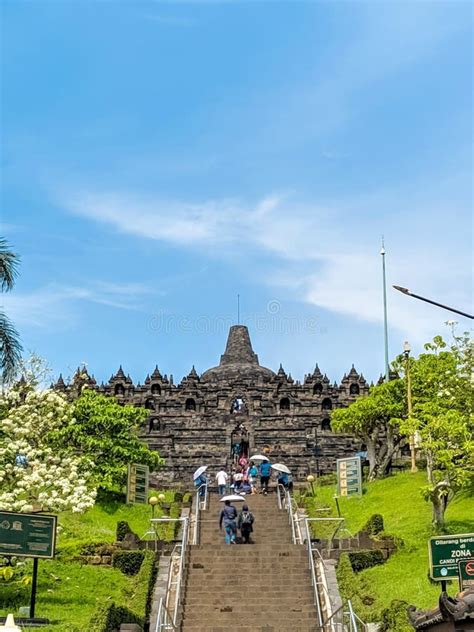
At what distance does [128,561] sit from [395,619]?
32.0 feet

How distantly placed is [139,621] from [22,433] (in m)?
10.8

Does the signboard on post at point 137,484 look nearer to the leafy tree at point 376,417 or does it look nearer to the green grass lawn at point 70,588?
the green grass lawn at point 70,588

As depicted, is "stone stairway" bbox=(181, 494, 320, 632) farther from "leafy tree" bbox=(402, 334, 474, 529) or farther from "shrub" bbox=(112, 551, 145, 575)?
"leafy tree" bbox=(402, 334, 474, 529)

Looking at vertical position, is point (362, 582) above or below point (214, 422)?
below

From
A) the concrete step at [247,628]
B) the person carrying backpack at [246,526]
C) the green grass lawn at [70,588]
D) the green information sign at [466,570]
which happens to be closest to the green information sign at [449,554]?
the green information sign at [466,570]

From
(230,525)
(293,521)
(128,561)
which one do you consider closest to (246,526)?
(230,525)

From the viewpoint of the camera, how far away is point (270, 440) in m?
54.8

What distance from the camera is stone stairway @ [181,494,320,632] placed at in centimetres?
2052

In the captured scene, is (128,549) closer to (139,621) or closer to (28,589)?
(28,589)

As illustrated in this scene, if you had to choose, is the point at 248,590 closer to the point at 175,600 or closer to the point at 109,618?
the point at 175,600

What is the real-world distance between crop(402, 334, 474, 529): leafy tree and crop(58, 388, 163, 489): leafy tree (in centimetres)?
1348

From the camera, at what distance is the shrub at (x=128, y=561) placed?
82.7ft

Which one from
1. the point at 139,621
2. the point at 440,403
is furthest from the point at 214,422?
the point at 139,621

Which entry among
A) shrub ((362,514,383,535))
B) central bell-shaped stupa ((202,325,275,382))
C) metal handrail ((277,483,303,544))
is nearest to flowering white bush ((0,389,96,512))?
metal handrail ((277,483,303,544))
